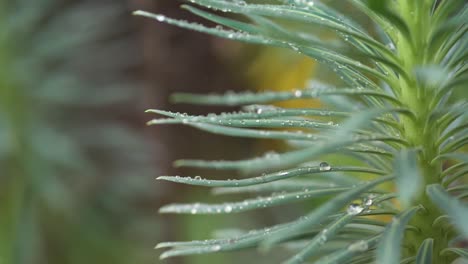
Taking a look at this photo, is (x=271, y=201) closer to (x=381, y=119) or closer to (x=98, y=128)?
(x=381, y=119)

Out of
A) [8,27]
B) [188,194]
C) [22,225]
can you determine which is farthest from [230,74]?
[22,225]

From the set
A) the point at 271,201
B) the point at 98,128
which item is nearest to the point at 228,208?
the point at 271,201

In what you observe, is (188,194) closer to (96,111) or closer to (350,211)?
(96,111)

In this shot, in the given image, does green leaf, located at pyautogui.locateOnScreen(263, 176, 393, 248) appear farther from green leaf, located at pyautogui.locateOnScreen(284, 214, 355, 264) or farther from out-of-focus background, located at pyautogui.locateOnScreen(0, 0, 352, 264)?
out-of-focus background, located at pyautogui.locateOnScreen(0, 0, 352, 264)

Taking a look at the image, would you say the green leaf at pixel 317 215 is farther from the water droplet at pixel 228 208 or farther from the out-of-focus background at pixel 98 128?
the out-of-focus background at pixel 98 128

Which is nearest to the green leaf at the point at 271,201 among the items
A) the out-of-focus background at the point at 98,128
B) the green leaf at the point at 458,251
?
the green leaf at the point at 458,251

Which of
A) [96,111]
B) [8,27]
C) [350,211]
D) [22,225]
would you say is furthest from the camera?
[96,111]

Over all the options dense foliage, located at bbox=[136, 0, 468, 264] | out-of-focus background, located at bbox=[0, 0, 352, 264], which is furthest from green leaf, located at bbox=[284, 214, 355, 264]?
out-of-focus background, located at bbox=[0, 0, 352, 264]
